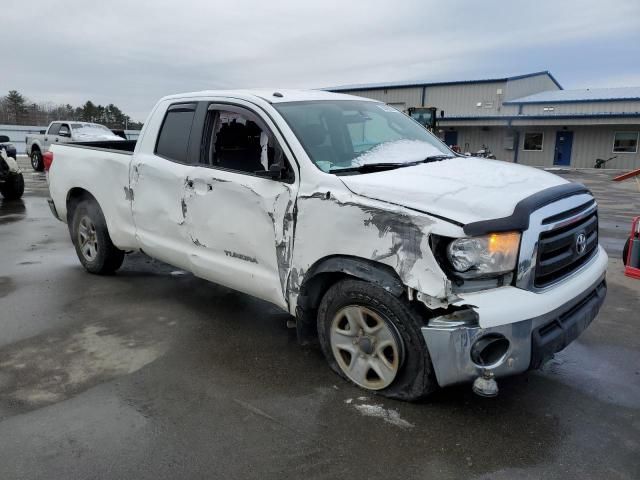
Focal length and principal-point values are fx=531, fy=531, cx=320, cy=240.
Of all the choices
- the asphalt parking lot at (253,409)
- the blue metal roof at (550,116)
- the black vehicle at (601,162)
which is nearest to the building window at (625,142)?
the black vehicle at (601,162)

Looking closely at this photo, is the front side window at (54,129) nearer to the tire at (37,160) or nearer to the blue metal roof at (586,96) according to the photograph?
the tire at (37,160)

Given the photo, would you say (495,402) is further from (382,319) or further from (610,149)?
(610,149)

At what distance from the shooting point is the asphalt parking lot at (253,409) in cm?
269

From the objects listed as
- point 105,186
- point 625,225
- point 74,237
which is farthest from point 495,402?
point 625,225

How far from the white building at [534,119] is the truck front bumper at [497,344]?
30.1m

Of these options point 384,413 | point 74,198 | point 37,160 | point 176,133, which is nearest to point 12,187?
point 74,198

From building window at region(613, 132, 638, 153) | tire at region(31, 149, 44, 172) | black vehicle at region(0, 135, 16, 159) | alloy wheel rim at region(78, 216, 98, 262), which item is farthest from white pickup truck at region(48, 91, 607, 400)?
building window at region(613, 132, 638, 153)

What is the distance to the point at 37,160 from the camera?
20.1 metres

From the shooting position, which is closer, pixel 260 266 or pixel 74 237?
pixel 260 266

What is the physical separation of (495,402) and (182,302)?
121 inches

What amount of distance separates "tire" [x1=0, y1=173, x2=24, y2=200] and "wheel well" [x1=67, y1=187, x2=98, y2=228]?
23.5ft

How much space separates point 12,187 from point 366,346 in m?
11.5

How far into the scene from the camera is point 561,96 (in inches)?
1421

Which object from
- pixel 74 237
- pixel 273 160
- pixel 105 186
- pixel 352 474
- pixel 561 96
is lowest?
pixel 352 474
